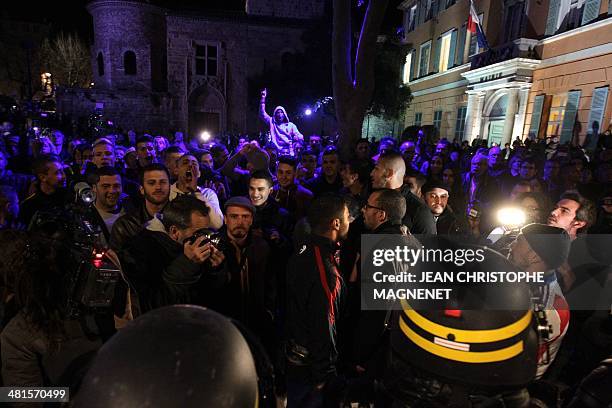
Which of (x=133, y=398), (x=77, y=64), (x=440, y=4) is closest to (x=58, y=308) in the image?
(x=133, y=398)

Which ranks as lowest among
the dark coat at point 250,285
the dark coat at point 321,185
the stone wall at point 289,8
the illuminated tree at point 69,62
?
the dark coat at point 250,285

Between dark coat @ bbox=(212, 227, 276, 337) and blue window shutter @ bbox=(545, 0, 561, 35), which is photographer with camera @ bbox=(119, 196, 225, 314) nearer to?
dark coat @ bbox=(212, 227, 276, 337)

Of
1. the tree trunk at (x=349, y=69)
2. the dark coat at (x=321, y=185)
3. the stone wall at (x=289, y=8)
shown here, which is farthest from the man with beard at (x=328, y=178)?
the stone wall at (x=289, y=8)

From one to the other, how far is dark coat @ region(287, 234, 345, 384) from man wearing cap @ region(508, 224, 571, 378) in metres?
1.09

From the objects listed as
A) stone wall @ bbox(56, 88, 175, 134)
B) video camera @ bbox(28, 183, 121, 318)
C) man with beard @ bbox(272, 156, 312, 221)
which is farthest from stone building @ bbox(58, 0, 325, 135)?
video camera @ bbox(28, 183, 121, 318)

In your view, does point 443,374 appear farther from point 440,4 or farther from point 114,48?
point 114,48

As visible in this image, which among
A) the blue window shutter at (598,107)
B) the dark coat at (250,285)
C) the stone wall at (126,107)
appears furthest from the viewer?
the stone wall at (126,107)

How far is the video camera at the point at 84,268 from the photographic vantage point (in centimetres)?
182

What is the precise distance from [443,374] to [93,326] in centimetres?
170

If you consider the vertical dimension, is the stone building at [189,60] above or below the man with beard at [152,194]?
above

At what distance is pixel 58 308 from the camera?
188 centimetres

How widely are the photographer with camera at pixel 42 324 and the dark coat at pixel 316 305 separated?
4.04 feet

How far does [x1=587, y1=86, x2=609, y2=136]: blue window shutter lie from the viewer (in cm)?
1216

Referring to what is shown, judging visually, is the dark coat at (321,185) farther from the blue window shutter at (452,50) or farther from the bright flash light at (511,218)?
the blue window shutter at (452,50)
